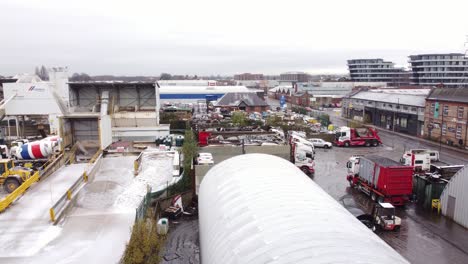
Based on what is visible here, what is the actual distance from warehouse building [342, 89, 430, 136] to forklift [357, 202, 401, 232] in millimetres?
Result: 25349

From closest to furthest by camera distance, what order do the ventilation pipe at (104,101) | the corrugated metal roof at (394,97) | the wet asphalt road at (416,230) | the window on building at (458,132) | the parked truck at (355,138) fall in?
1. the wet asphalt road at (416,230)
2. the ventilation pipe at (104,101)
3. the window on building at (458,132)
4. the parked truck at (355,138)
5. the corrugated metal roof at (394,97)

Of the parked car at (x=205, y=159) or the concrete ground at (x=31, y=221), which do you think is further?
the parked car at (x=205, y=159)

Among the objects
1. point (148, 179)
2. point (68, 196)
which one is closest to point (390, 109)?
point (148, 179)

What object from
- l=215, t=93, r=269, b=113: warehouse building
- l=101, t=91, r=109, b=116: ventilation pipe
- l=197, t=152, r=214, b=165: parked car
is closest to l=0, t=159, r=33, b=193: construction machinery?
l=197, t=152, r=214, b=165: parked car

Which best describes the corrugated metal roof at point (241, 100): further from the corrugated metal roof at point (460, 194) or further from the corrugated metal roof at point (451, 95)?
the corrugated metal roof at point (460, 194)

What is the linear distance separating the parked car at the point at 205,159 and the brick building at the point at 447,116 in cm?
2355

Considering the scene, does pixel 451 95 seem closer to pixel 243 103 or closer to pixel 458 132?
pixel 458 132

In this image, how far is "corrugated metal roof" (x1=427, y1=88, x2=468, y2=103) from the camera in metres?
31.9

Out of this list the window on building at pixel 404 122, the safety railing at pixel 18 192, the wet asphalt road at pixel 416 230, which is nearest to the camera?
the wet asphalt road at pixel 416 230

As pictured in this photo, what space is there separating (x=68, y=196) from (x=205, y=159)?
282 inches

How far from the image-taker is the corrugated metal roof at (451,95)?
105 ft

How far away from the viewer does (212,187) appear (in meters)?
12.3

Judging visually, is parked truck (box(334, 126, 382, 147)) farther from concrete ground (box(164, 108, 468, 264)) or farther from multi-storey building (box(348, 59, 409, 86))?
multi-storey building (box(348, 59, 409, 86))

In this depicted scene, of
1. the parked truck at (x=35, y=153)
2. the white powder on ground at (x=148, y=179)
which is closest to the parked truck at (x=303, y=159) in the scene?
the white powder on ground at (x=148, y=179)
